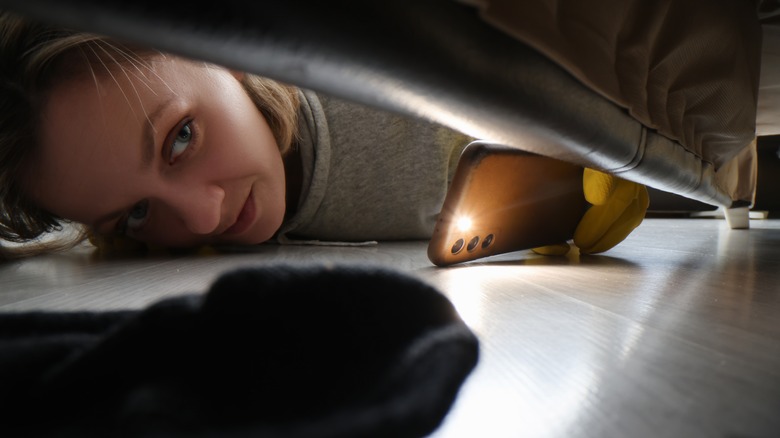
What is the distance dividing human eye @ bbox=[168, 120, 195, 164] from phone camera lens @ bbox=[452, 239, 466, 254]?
0.42m

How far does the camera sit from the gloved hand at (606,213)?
1.96 feet

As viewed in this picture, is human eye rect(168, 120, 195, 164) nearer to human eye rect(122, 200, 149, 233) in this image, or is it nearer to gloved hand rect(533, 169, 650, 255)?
human eye rect(122, 200, 149, 233)

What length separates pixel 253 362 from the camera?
0.17 meters

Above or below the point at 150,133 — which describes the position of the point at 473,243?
below

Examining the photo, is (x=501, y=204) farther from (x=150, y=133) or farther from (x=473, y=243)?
(x=150, y=133)

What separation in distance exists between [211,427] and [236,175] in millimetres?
620

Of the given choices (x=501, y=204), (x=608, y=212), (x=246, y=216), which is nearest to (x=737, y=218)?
(x=608, y=212)

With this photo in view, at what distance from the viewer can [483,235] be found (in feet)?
1.80

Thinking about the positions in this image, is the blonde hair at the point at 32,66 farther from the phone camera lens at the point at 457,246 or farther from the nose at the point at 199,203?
the phone camera lens at the point at 457,246

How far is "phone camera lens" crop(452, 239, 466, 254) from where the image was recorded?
20.7 inches

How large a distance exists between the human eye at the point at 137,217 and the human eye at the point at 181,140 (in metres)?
0.12

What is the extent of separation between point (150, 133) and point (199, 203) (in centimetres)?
12

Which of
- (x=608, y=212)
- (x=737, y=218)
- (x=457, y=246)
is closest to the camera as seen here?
(x=457, y=246)

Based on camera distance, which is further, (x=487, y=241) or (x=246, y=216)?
(x=246, y=216)
